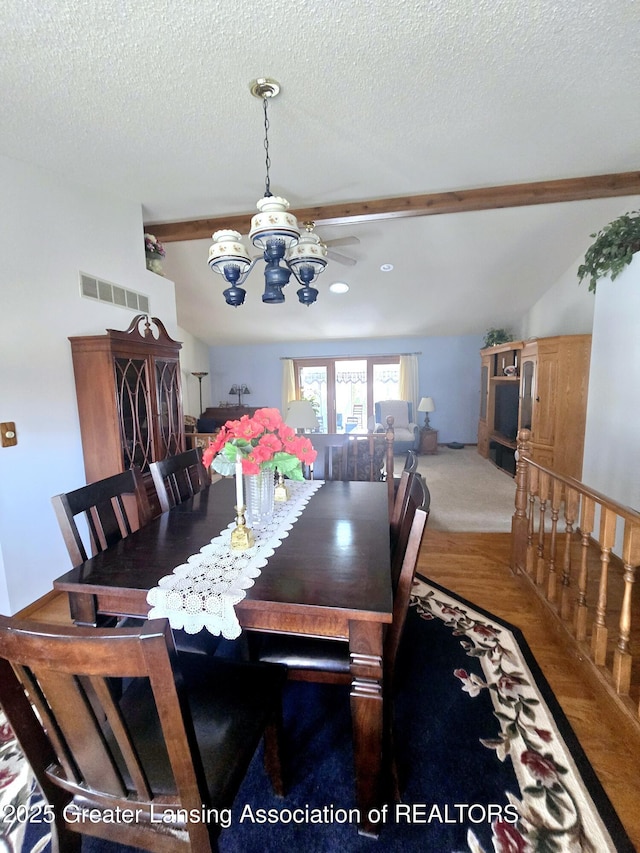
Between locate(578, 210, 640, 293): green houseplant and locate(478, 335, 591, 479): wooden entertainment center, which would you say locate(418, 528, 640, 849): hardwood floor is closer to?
locate(478, 335, 591, 479): wooden entertainment center

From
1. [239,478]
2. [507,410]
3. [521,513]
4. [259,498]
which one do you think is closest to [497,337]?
[507,410]

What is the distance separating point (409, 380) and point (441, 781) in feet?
21.7

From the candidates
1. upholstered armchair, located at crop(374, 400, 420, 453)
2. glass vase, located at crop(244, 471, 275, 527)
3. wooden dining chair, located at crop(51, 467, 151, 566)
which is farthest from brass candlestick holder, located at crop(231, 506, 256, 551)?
upholstered armchair, located at crop(374, 400, 420, 453)

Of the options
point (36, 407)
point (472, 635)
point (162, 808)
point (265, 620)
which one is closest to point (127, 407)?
point (36, 407)

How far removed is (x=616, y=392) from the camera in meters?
2.79

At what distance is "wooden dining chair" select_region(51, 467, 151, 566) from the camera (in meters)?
1.32

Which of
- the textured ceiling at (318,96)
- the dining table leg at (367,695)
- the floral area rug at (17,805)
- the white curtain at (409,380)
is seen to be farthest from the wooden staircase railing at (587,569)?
the white curtain at (409,380)

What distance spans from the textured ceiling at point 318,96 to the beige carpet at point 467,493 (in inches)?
108

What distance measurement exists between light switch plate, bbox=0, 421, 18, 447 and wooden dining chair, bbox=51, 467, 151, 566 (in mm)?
998

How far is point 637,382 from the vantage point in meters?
2.57

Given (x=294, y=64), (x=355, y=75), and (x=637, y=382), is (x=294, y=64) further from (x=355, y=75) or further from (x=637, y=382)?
(x=637, y=382)

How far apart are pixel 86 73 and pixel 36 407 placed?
1.73m

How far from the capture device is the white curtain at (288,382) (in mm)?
7713

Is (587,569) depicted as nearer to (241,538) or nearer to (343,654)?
(343,654)
